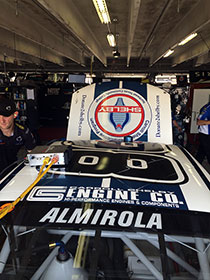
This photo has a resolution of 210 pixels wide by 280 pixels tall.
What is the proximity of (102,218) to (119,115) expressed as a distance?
1.73 m

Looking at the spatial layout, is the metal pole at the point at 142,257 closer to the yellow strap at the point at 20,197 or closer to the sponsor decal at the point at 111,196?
the sponsor decal at the point at 111,196

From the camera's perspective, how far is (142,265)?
3.41 feet

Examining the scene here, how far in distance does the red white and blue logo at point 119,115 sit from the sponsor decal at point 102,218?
1.58 m

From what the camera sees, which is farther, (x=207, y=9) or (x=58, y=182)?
(x=207, y=9)

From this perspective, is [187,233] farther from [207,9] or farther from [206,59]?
[206,59]

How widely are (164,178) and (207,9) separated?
494cm

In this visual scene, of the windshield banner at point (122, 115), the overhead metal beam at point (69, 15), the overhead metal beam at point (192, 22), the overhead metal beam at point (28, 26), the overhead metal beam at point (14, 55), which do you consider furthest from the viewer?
the overhead metal beam at point (14, 55)

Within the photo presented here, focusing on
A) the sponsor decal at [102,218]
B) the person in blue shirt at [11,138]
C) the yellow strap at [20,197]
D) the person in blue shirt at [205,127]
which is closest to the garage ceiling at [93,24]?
the person in blue shirt at [11,138]

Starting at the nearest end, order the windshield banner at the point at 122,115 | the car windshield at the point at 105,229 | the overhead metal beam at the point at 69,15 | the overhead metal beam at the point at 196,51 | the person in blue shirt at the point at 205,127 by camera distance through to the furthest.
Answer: the car windshield at the point at 105,229, the windshield banner at the point at 122,115, the overhead metal beam at the point at 69,15, the person in blue shirt at the point at 205,127, the overhead metal beam at the point at 196,51

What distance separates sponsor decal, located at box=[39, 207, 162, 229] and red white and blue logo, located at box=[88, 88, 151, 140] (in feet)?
5.18

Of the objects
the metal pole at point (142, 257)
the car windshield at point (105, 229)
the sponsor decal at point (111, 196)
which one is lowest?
the metal pole at point (142, 257)

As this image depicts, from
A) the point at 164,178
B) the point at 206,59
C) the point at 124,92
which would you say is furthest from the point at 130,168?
the point at 206,59

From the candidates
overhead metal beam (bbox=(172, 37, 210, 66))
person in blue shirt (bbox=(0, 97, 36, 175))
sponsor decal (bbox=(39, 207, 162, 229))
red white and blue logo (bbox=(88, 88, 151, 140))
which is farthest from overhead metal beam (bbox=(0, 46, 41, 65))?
sponsor decal (bbox=(39, 207, 162, 229))

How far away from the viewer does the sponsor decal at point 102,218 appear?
0.98 meters
